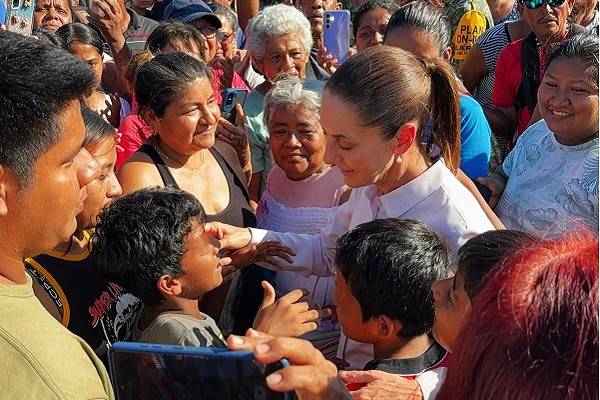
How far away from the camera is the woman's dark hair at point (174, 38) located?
458cm

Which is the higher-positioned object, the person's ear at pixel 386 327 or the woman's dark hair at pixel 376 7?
the woman's dark hair at pixel 376 7

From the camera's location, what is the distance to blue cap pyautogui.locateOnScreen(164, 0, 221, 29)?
5582mm

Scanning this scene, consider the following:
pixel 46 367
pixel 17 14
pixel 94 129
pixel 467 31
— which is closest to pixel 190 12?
pixel 17 14

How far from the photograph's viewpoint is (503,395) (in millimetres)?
1092

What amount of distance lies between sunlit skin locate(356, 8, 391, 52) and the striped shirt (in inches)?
25.3

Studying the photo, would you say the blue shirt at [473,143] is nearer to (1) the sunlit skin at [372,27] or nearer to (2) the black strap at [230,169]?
(2) the black strap at [230,169]

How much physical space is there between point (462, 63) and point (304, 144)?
228 cm

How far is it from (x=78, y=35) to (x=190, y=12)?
104cm

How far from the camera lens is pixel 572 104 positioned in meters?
2.92

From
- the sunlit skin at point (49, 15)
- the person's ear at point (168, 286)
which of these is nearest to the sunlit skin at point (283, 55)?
the sunlit skin at point (49, 15)

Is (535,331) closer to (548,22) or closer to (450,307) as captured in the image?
(450,307)

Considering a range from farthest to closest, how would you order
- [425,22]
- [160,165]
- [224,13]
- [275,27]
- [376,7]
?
[224,13] < [376,7] < [275,27] < [425,22] < [160,165]

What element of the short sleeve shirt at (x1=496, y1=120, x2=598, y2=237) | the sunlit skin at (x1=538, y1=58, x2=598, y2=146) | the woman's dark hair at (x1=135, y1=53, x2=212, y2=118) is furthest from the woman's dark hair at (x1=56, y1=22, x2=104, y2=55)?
the sunlit skin at (x1=538, y1=58, x2=598, y2=146)

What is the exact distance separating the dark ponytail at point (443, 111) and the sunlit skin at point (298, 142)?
89 cm
